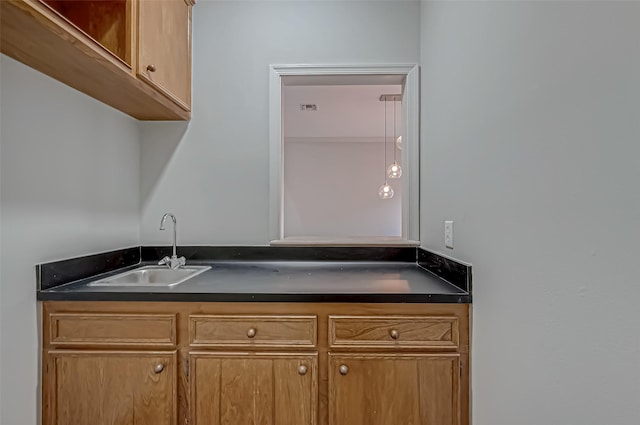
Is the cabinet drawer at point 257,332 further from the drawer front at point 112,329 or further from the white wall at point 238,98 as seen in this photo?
the white wall at point 238,98

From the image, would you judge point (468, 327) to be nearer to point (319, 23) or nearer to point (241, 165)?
point (241, 165)

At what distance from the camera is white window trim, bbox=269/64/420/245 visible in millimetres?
1869

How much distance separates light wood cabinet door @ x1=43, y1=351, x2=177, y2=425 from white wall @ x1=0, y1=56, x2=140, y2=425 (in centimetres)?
12

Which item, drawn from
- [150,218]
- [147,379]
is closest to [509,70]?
[147,379]

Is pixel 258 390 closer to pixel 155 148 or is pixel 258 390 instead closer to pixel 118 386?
pixel 118 386

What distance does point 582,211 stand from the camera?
0.70m

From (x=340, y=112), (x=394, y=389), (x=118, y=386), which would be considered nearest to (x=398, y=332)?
(x=394, y=389)

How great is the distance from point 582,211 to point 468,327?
713 mm

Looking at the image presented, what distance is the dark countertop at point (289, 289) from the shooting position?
1.25m

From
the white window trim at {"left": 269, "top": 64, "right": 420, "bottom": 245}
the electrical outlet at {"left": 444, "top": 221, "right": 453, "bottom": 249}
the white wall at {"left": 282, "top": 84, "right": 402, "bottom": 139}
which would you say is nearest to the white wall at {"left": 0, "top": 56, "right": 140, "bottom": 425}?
the white window trim at {"left": 269, "top": 64, "right": 420, "bottom": 245}

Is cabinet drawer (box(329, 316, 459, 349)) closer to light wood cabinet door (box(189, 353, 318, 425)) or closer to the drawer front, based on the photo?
light wood cabinet door (box(189, 353, 318, 425))

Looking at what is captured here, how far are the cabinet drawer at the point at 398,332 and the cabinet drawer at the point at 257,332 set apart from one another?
114 millimetres

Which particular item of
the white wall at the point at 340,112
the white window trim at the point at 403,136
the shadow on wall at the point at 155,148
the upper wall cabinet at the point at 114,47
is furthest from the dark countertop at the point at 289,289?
the white wall at the point at 340,112

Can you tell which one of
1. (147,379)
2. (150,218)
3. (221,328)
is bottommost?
(147,379)
